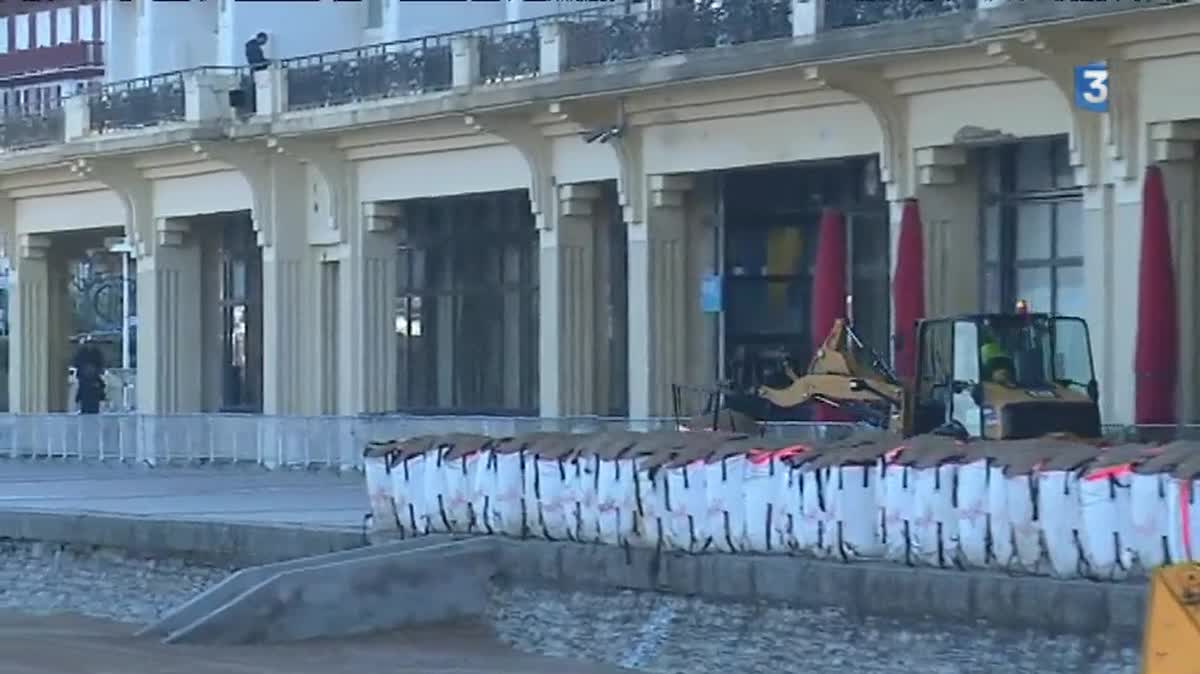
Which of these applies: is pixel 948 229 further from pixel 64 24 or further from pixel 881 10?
pixel 64 24

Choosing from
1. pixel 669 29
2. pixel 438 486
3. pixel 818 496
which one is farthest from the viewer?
pixel 669 29

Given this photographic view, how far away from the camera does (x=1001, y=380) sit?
94.2 feet

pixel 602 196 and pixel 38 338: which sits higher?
pixel 602 196

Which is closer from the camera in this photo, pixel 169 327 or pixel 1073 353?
pixel 1073 353

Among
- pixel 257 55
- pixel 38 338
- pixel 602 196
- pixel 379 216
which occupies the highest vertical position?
pixel 257 55

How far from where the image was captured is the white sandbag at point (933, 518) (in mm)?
20859

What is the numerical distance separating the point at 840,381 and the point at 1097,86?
14.8ft

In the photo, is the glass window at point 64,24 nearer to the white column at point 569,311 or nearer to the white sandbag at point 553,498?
the white column at point 569,311

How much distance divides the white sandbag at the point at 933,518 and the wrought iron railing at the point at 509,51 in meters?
17.0

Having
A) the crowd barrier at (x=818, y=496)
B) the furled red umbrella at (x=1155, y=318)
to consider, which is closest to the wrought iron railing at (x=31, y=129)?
the crowd barrier at (x=818, y=496)

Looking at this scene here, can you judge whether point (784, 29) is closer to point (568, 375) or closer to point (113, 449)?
point (568, 375)

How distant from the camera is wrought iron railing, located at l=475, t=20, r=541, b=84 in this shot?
37.6 metres

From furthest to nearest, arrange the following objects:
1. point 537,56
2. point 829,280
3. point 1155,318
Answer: point 537,56 < point 829,280 < point 1155,318

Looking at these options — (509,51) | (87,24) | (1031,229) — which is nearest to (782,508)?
(1031,229)
